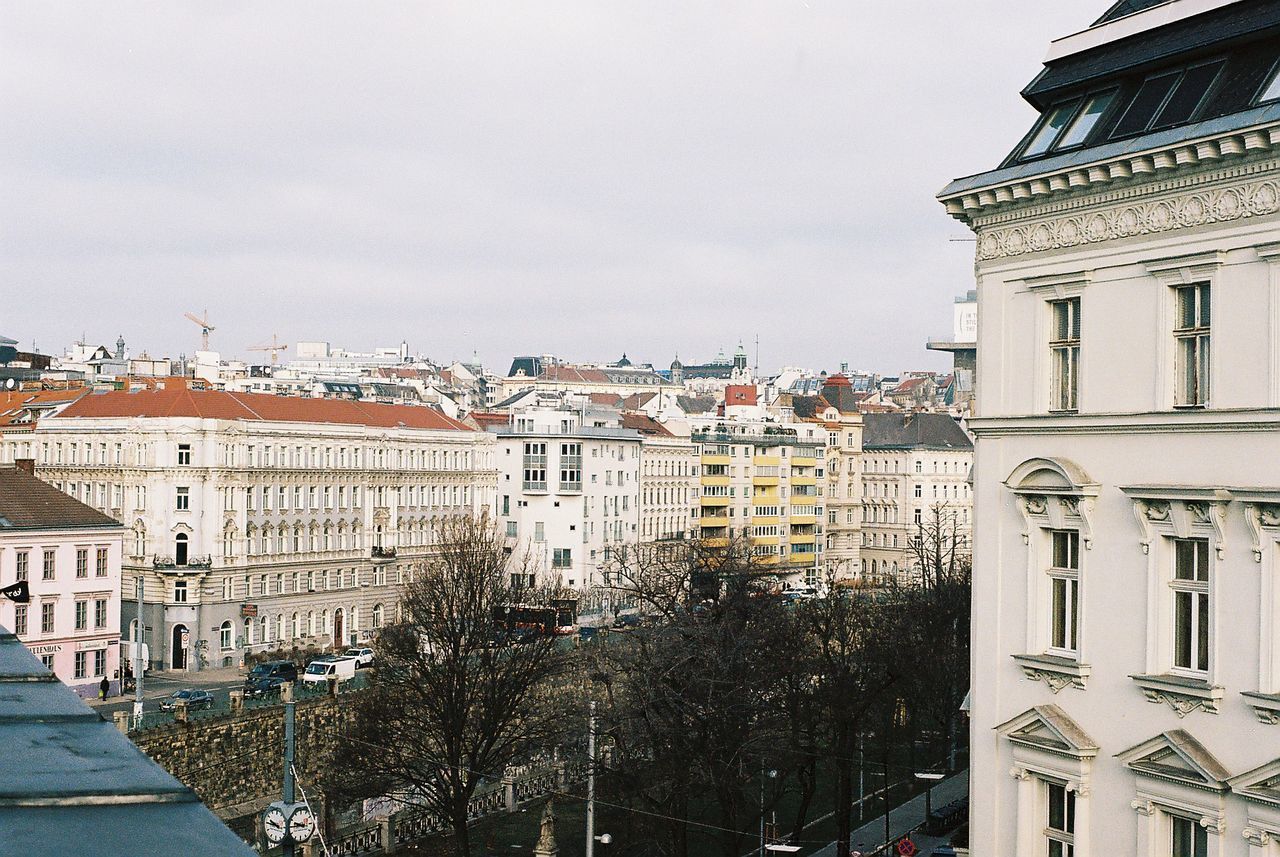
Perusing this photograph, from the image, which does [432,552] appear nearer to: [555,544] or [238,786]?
[555,544]

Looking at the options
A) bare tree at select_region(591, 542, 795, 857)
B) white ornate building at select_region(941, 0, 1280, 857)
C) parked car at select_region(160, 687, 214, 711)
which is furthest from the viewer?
parked car at select_region(160, 687, 214, 711)

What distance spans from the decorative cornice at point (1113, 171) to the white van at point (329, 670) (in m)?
49.0

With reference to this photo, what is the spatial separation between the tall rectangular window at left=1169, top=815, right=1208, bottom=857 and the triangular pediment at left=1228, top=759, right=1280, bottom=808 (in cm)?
84

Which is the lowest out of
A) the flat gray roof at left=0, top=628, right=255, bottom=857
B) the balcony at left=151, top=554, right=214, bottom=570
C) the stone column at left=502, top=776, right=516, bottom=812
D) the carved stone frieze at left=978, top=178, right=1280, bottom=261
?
the stone column at left=502, top=776, right=516, bottom=812

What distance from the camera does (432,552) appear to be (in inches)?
3772

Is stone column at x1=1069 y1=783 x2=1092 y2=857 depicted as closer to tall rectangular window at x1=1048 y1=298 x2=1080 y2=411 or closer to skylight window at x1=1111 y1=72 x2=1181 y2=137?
tall rectangular window at x1=1048 y1=298 x2=1080 y2=411

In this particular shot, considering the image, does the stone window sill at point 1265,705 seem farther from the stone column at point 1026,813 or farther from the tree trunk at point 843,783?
the tree trunk at point 843,783

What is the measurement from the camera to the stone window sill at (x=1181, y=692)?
17906 mm

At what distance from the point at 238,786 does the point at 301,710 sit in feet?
12.9

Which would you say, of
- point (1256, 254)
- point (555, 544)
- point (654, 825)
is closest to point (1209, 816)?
point (1256, 254)

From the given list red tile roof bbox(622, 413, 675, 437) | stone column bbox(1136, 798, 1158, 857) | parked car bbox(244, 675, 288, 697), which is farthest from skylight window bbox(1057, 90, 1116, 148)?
red tile roof bbox(622, 413, 675, 437)

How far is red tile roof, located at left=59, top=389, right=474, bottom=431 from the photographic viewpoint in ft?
270

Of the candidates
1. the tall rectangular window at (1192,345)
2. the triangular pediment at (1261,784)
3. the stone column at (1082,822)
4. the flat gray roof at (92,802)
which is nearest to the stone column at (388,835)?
the stone column at (1082,822)

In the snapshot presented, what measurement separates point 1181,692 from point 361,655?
59448 mm
